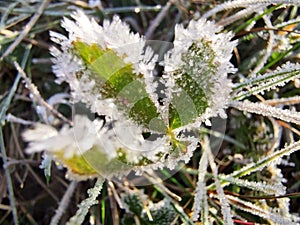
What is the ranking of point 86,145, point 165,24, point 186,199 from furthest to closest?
point 165,24 < point 186,199 < point 86,145

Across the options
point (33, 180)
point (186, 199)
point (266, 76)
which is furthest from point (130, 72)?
point (33, 180)

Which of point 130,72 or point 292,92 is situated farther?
point 292,92

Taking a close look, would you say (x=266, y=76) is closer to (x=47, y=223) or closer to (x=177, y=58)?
(x=177, y=58)

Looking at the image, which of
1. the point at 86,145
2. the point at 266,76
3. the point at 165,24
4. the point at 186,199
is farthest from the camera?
the point at 165,24

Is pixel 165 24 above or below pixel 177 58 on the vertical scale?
above

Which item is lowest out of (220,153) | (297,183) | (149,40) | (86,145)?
(297,183)

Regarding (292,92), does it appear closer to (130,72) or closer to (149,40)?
(149,40)

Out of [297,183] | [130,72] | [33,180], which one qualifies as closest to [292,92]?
[297,183]

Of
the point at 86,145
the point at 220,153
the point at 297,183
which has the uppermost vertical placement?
the point at 86,145

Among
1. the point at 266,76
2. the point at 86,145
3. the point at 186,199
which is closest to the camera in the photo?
the point at 86,145
